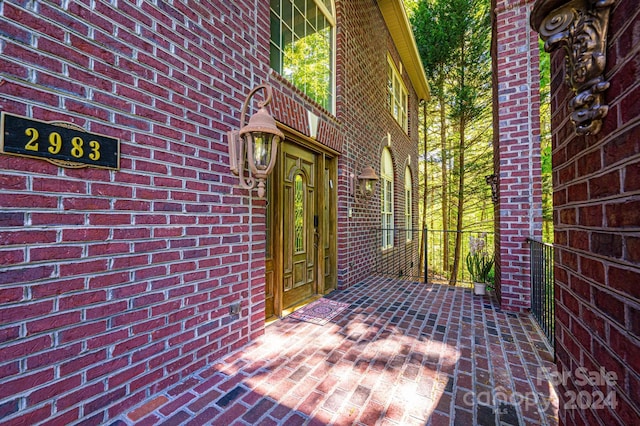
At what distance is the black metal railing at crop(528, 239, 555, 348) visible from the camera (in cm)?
240

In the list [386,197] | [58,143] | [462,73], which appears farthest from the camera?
[462,73]

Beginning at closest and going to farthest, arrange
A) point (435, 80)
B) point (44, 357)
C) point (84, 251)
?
1. point (44, 357)
2. point (84, 251)
3. point (435, 80)

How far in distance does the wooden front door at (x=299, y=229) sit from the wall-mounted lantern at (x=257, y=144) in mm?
728

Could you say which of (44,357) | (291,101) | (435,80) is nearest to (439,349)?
(44,357)

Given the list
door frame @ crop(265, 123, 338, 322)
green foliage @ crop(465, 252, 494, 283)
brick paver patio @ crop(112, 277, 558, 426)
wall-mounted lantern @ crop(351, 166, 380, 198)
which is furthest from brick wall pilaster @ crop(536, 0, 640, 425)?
wall-mounted lantern @ crop(351, 166, 380, 198)

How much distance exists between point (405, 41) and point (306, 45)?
14.5 ft

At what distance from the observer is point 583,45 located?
28.5 inches

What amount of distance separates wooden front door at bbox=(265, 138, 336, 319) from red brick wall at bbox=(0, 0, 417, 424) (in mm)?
388

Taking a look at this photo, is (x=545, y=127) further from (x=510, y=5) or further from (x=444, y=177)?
(x=510, y=5)

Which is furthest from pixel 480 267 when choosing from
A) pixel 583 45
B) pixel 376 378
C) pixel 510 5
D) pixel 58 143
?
pixel 58 143

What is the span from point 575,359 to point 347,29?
15.3 feet

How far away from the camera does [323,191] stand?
3.82 m

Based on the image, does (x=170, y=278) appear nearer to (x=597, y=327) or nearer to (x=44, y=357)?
(x=44, y=357)

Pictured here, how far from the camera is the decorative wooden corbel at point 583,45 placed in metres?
0.70
